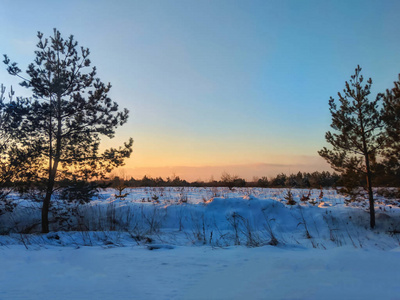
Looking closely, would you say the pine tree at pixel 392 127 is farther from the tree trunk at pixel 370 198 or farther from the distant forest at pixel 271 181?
the distant forest at pixel 271 181

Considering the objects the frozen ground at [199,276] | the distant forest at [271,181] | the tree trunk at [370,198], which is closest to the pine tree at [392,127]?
the tree trunk at [370,198]

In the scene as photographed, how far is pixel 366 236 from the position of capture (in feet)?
26.2

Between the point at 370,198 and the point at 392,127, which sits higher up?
the point at 392,127

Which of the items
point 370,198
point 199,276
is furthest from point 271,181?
point 199,276

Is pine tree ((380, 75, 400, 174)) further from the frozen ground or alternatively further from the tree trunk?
the frozen ground

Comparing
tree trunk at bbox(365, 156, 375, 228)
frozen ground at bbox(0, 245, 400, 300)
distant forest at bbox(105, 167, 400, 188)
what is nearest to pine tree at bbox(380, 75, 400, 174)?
tree trunk at bbox(365, 156, 375, 228)

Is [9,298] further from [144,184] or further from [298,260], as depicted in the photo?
[144,184]

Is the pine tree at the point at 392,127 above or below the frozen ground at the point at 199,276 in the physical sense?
above

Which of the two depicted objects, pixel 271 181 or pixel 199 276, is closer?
pixel 199 276

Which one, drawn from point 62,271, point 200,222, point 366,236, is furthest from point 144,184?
point 62,271

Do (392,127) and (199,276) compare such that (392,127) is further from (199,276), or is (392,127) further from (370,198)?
(199,276)

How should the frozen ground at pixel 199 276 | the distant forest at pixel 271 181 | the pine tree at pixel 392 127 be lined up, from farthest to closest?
the distant forest at pixel 271 181
the pine tree at pixel 392 127
the frozen ground at pixel 199 276

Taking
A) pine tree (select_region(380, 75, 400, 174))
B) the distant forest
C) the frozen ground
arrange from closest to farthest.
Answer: the frozen ground, pine tree (select_region(380, 75, 400, 174)), the distant forest

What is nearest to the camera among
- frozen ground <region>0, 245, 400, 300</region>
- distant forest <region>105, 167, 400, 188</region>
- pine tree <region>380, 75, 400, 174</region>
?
frozen ground <region>0, 245, 400, 300</region>
